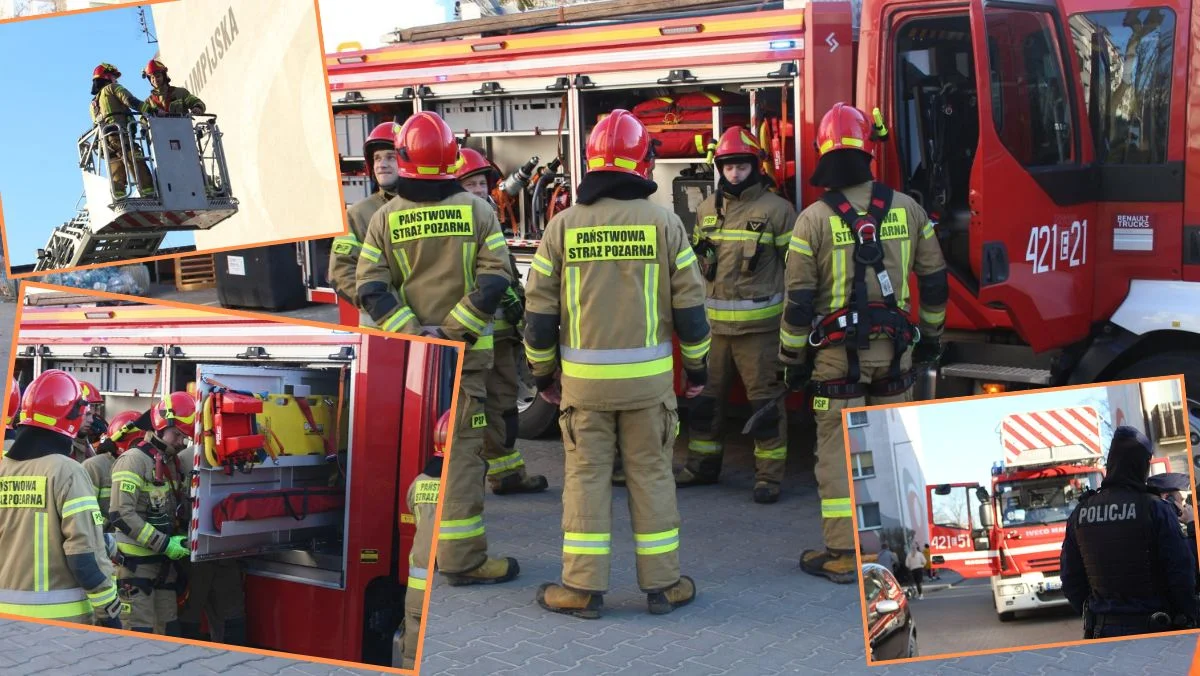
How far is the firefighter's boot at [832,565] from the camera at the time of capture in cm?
541

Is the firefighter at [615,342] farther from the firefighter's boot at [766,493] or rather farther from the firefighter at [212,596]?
the firefighter at [212,596]

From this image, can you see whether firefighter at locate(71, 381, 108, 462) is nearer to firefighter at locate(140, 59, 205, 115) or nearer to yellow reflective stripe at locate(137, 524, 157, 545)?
yellow reflective stripe at locate(137, 524, 157, 545)

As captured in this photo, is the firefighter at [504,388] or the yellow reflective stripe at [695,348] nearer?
the yellow reflective stripe at [695,348]

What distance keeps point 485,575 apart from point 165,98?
2.45m

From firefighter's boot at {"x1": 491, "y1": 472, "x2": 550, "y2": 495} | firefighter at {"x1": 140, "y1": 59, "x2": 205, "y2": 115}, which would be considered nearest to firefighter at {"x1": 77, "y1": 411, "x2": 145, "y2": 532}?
firefighter at {"x1": 140, "y1": 59, "x2": 205, "y2": 115}

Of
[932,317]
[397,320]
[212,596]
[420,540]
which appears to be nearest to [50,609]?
[212,596]

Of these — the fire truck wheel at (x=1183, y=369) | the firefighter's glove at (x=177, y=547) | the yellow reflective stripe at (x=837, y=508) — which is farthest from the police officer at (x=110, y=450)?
the fire truck wheel at (x=1183, y=369)

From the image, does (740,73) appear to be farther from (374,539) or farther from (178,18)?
(374,539)

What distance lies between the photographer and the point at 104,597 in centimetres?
367

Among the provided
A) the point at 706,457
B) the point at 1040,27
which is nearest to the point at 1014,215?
the point at 1040,27

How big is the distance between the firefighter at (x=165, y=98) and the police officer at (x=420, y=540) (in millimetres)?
1658

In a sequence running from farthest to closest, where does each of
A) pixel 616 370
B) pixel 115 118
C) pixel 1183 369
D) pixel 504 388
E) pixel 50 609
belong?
1. pixel 504 388
2. pixel 1183 369
3. pixel 616 370
4. pixel 115 118
5. pixel 50 609

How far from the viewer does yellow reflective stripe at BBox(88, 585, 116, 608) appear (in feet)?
12.0

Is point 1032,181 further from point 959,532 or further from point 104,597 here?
point 104,597
